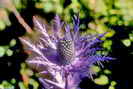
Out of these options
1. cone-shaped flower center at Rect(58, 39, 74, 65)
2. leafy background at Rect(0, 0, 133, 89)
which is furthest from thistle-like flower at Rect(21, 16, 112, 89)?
leafy background at Rect(0, 0, 133, 89)

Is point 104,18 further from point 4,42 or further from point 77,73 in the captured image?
point 4,42

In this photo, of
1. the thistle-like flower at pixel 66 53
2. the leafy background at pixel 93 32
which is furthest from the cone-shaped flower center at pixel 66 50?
the leafy background at pixel 93 32

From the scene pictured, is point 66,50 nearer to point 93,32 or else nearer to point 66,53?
point 66,53

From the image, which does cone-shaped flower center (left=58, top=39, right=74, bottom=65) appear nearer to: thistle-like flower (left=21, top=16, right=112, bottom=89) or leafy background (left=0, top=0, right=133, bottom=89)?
thistle-like flower (left=21, top=16, right=112, bottom=89)

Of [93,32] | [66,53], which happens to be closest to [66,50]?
[66,53]

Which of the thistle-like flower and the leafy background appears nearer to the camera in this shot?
the thistle-like flower

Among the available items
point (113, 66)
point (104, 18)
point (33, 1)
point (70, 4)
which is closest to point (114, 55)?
point (113, 66)
